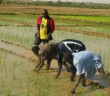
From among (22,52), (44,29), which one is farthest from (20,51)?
(44,29)

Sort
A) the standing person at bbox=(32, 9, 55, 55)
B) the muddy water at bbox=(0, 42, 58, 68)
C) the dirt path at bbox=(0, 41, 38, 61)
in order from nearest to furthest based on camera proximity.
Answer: the standing person at bbox=(32, 9, 55, 55), the muddy water at bbox=(0, 42, 58, 68), the dirt path at bbox=(0, 41, 38, 61)

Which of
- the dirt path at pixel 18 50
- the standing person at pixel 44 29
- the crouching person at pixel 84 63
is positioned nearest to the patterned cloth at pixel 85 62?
the crouching person at pixel 84 63

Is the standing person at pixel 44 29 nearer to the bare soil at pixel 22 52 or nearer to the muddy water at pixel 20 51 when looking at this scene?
the bare soil at pixel 22 52

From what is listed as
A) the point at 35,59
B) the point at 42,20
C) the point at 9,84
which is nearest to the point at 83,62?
the point at 9,84

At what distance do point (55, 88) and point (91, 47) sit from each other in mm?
4954

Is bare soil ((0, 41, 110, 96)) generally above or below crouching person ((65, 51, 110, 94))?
below

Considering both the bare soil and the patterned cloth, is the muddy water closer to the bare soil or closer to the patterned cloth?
the bare soil

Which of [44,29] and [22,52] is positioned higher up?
[44,29]

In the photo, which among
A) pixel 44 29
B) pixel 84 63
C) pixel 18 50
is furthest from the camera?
pixel 18 50

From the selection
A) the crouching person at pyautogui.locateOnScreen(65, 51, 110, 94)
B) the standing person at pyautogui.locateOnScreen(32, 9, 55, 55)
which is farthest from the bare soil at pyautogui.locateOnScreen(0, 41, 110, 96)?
the crouching person at pyautogui.locateOnScreen(65, 51, 110, 94)

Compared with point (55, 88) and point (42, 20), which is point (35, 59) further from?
point (55, 88)

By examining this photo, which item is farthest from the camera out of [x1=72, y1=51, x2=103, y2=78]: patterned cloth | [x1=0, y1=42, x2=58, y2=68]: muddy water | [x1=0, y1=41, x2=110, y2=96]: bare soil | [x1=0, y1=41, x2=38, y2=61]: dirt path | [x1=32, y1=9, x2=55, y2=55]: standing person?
[x1=0, y1=41, x2=38, y2=61]: dirt path

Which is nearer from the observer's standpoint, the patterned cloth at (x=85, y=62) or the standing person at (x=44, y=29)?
the patterned cloth at (x=85, y=62)

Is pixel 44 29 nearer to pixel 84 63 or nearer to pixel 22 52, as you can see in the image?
pixel 84 63
